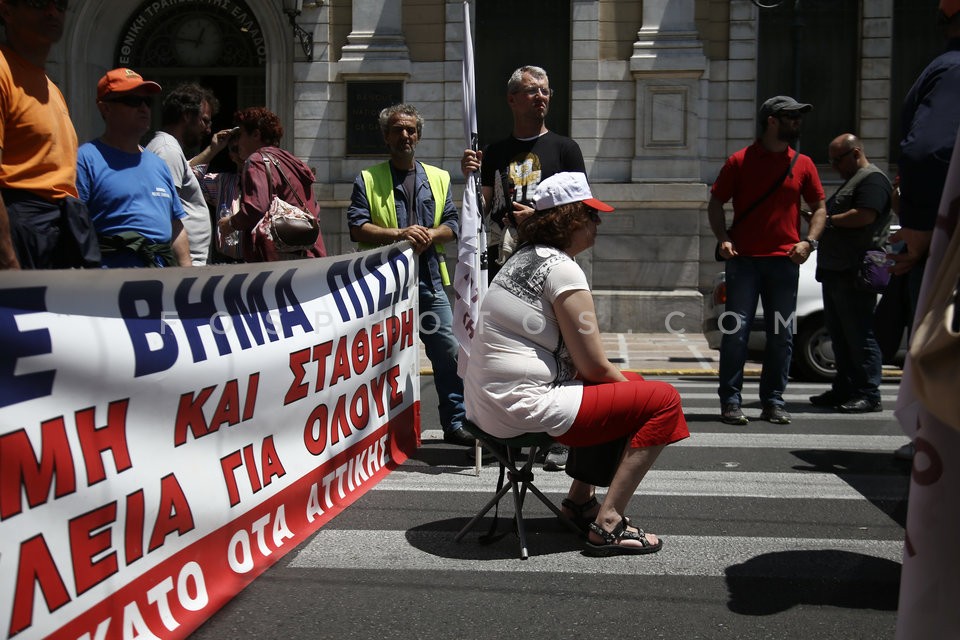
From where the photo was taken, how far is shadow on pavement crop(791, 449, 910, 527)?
5234 mm

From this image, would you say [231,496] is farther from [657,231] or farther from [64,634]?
[657,231]

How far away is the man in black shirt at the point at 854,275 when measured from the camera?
8.02 meters

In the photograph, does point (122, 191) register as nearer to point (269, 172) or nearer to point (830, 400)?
point (269, 172)

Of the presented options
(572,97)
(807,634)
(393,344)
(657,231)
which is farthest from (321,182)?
(807,634)

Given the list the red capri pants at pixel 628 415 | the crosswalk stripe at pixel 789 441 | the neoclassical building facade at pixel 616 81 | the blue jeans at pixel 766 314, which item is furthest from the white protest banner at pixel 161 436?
the neoclassical building facade at pixel 616 81

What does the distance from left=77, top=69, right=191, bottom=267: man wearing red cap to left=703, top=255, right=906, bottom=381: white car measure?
6.12 meters

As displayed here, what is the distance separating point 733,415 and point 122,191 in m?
4.48

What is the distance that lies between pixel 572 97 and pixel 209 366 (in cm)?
1250

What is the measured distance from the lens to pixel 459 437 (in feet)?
21.6

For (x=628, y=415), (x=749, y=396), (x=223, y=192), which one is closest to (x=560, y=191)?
(x=628, y=415)

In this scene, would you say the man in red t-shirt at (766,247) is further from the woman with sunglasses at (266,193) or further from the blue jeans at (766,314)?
the woman with sunglasses at (266,193)

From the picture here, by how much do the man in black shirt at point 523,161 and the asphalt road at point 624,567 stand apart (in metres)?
1.05

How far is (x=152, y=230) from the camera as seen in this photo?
4895 millimetres

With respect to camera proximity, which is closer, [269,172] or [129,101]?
[129,101]
